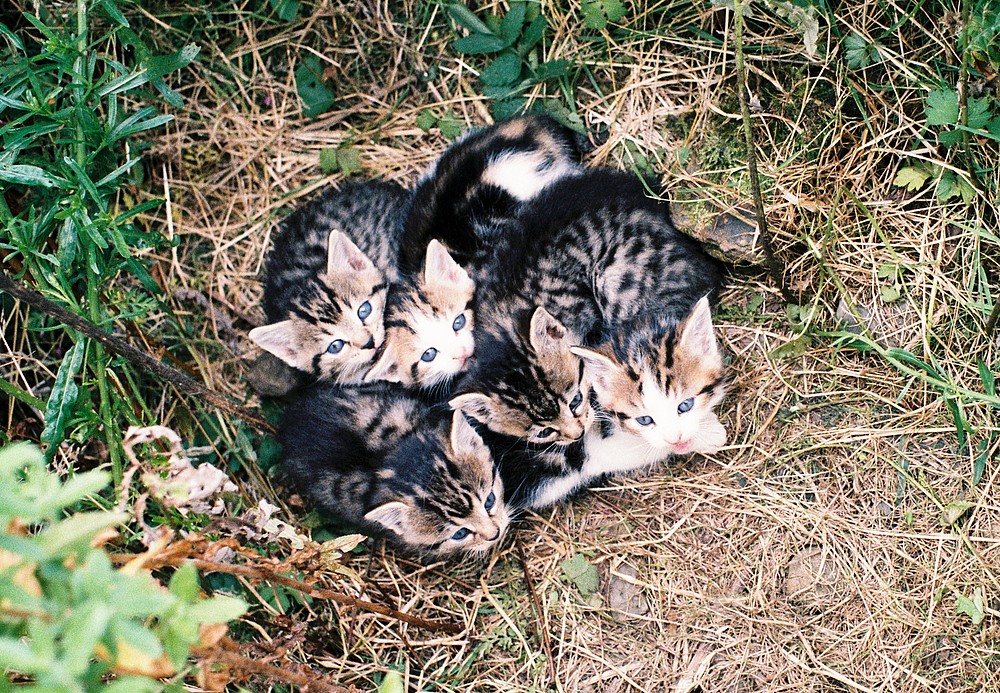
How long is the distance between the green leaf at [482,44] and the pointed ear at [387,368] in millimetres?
1318

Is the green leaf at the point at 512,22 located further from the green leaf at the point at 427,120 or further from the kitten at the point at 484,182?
the green leaf at the point at 427,120

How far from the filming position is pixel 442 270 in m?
3.30

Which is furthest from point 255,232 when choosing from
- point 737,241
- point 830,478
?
point 830,478

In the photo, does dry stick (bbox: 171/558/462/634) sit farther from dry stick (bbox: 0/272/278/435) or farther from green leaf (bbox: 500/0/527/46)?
green leaf (bbox: 500/0/527/46)

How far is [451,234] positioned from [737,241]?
1.17 meters

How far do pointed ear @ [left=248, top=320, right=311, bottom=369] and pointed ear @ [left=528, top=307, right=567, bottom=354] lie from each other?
103 cm

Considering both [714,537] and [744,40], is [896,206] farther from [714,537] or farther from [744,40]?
[714,537]

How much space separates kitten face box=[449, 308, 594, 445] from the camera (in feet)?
10.00

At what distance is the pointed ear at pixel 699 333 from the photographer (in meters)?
2.82

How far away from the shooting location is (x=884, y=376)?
2998 millimetres

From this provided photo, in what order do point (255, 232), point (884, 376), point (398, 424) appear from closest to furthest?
point (884, 376) < point (398, 424) < point (255, 232)

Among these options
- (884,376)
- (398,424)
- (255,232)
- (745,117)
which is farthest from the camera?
(255,232)

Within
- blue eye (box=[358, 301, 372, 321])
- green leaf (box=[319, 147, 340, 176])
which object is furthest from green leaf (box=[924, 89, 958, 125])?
green leaf (box=[319, 147, 340, 176])

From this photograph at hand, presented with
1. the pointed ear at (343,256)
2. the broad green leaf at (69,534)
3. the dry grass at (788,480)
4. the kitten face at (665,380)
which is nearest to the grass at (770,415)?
the dry grass at (788,480)
